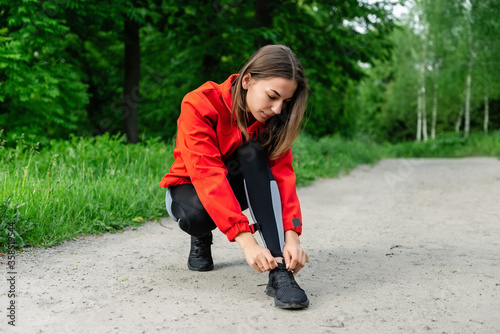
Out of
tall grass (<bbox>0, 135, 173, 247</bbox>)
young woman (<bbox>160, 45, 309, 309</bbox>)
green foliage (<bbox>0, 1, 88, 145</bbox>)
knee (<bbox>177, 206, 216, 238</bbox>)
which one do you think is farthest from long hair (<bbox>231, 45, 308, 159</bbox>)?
green foliage (<bbox>0, 1, 88, 145</bbox>)

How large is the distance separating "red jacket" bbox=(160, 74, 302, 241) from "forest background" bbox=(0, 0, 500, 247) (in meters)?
0.89

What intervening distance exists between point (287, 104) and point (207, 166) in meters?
0.58

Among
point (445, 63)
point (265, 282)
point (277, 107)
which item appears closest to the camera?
point (277, 107)

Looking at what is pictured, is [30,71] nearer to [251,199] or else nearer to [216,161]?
[216,161]

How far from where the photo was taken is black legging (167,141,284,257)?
8.10ft

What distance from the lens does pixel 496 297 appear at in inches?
96.5

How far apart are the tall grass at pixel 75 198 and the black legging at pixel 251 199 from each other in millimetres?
1220

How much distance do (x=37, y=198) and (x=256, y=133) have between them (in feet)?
6.34

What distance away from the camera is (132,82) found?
10297mm

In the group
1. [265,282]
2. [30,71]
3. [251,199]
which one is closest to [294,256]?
[251,199]

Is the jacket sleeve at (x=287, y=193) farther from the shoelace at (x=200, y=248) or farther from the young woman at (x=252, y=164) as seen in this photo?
the shoelace at (x=200, y=248)

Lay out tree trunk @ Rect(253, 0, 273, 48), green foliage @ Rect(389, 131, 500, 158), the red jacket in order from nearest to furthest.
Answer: the red jacket < tree trunk @ Rect(253, 0, 273, 48) < green foliage @ Rect(389, 131, 500, 158)

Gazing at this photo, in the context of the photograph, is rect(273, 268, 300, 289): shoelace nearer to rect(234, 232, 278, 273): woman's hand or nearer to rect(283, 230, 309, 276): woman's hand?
rect(283, 230, 309, 276): woman's hand

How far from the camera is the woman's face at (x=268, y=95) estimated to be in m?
2.43
